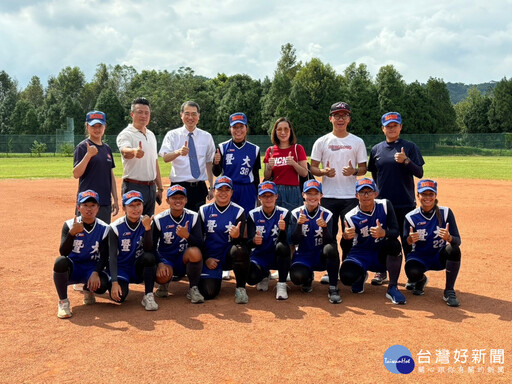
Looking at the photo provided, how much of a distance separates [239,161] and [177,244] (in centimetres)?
135

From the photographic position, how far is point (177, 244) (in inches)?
225

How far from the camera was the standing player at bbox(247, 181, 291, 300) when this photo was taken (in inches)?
219

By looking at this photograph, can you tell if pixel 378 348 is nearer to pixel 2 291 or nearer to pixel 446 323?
pixel 446 323

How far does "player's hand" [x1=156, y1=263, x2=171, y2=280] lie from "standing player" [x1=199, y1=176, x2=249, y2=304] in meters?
0.41

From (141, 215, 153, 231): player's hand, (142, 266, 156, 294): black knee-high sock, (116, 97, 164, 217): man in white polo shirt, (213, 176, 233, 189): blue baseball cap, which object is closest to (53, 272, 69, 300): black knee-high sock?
(142, 266, 156, 294): black knee-high sock

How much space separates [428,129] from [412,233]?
54516 mm

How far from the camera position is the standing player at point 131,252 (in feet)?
16.8

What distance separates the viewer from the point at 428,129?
55781 millimetres

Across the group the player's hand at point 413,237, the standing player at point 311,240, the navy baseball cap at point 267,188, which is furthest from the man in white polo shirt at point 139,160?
the player's hand at point 413,237

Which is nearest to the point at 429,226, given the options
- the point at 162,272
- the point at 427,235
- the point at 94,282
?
the point at 427,235

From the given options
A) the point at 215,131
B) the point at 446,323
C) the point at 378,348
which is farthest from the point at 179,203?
the point at 215,131

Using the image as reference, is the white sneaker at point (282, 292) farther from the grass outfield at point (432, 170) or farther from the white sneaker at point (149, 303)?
the grass outfield at point (432, 170)

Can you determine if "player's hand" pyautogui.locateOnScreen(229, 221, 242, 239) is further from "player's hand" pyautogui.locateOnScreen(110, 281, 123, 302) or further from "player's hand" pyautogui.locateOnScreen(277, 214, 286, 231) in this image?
"player's hand" pyautogui.locateOnScreen(110, 281, 123, 302)

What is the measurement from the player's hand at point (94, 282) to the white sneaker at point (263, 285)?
6.31 ft
